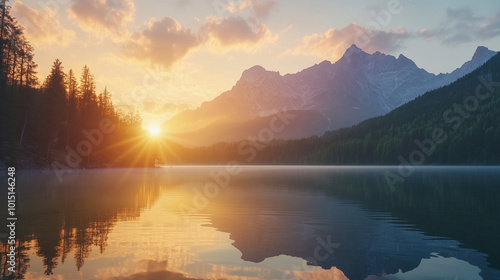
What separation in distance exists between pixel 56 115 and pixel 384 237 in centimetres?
9711

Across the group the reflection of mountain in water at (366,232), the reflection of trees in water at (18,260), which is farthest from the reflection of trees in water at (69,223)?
the reflection of mountain in water at (366,232)

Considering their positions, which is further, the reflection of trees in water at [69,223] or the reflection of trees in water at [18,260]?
the reflection of trees in water at [69,223]

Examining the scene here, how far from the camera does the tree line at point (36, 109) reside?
73875 millimetres

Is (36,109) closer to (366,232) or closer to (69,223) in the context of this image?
(69,223)

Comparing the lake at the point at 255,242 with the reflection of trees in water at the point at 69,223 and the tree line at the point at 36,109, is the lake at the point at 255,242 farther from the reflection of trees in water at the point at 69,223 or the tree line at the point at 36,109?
the tree line at the point at 36,109

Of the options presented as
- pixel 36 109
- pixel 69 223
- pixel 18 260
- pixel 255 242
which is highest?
pixel 36 109

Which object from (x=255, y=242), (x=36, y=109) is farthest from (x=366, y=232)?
(x=36, y=109)

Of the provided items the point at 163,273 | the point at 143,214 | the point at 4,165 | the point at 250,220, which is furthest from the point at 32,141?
the point at 163,273

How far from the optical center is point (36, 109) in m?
83.6

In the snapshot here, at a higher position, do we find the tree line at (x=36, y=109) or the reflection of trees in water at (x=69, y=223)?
the tree line at (x=36, y=109)

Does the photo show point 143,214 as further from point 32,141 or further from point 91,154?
point 91,154

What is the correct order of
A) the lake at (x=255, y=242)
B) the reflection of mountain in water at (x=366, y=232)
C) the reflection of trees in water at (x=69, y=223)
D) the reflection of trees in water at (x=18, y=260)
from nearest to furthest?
the reflection of trees in water at (x=18, y=260) < the lake at (x=255, y=242) < the reflection of trees in water at (x=69, y=223) < the reflection of mountain in water at (x=366, y=232)

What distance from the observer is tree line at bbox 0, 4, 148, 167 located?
73.9 meters

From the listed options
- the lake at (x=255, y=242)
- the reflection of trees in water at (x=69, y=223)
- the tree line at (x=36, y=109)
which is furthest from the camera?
the tree line at (x=36, y=109)
